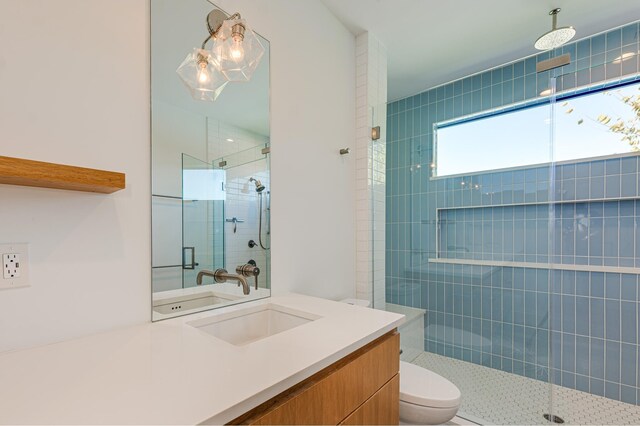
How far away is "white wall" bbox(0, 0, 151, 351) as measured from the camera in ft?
2.74

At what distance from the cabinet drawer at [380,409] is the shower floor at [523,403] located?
1.02 metres

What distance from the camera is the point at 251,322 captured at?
4.38 ft

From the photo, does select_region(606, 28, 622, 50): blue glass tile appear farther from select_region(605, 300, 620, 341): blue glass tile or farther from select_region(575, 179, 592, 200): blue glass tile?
select_region(605, 300, 620, 341): blue glass tile

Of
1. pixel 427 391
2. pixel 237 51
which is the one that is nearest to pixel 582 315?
pixel 427 391

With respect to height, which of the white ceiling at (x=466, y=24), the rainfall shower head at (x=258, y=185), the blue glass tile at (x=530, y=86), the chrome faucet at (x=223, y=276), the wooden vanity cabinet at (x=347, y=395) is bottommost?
the wooden vanity cabinet at (x=347, y=395)

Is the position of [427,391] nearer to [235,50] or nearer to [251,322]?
[251,322]

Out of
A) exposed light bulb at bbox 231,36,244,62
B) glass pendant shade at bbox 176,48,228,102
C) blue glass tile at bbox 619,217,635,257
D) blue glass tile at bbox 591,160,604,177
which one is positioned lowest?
blue glass tile at bbox 619,217,635,257

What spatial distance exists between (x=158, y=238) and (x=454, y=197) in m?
2.22

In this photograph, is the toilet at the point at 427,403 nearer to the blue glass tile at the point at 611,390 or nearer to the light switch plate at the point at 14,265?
the blue glass tile at the point at 611,390

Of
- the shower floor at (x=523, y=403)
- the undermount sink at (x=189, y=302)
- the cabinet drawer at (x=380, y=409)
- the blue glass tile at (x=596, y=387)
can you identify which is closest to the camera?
the cabinet drawer at (x=380, y=409)

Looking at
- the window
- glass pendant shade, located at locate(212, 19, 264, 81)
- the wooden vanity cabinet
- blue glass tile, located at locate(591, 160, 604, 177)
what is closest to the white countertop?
the wooden vanity cabinet

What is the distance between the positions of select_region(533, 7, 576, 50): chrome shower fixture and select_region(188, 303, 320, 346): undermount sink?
7.98 ft

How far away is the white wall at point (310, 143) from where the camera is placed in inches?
64.4

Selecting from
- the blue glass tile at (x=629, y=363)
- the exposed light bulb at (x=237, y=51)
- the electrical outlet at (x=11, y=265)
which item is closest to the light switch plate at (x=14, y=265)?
the electrical outlet at (x=11, y=265)
